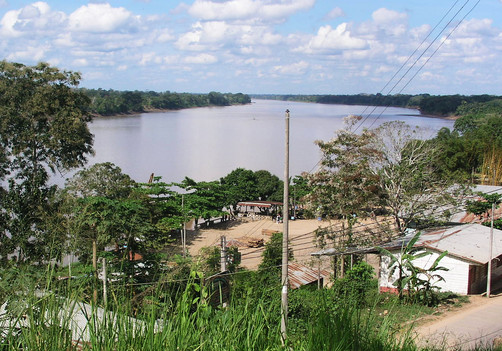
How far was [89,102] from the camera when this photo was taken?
15.5 meters

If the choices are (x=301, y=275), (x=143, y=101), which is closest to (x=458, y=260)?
(x=301, y=275)

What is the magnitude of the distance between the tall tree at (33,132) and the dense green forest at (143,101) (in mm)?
38556

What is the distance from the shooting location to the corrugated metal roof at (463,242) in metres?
10.7

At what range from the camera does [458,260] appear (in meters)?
10.7

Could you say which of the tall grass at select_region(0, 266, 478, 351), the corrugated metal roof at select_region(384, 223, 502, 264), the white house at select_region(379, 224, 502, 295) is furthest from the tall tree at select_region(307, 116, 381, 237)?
the tall grass at select_region(0, 266, 478, 351)

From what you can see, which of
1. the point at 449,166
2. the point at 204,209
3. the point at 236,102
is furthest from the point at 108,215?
the point at 236,102

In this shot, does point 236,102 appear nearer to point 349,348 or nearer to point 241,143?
point 241,143

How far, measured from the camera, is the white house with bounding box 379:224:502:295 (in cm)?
1066

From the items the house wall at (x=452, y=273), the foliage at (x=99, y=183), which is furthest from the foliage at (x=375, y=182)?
the foliage at (x=99, y=183)

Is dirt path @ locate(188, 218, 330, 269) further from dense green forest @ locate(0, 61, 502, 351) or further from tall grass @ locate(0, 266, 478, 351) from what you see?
tall grass @ locate(0, 266, 478, 351)

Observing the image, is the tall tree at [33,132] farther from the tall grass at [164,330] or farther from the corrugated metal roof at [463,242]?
the tall grass at [164,330]

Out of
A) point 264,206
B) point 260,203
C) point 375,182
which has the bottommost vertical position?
point 264,206

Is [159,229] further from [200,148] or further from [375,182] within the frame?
[200,148]

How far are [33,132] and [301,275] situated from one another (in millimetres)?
8402
